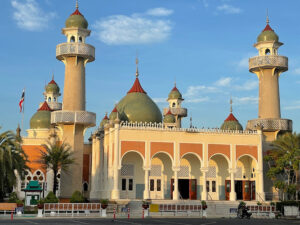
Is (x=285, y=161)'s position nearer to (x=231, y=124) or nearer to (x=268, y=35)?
(x=231, y=124)

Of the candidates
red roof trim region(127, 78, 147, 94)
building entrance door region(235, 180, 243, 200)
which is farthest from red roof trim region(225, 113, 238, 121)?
red roof trim region(127, 78, 147, 94)

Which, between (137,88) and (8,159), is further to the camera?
(137,88)

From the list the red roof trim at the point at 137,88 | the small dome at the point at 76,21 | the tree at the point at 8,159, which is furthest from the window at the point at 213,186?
the small dome at the point at 76,21

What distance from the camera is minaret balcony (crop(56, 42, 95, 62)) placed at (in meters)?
48.8

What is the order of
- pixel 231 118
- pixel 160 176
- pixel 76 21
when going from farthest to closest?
pixel 231 118
pixel 76 21
pixel 160 176

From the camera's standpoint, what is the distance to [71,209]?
116 ft

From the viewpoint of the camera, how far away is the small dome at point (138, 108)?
49.8m

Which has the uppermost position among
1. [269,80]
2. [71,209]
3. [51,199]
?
[269,80]

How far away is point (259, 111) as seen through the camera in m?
52.3

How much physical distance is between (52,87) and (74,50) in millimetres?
24768

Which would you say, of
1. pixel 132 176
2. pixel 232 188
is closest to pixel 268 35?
pixel 232 188

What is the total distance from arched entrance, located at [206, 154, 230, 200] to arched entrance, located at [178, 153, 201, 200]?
4.10ft

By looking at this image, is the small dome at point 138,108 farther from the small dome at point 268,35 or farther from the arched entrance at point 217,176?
the small dome at point 268,35

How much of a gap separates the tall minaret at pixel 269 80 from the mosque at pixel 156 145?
0.30 feet
